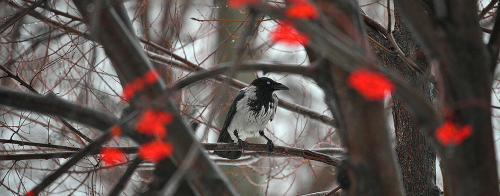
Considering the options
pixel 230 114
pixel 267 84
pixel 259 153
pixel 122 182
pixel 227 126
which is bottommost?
pixel 122 182

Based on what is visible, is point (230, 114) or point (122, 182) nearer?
point (122, 182)

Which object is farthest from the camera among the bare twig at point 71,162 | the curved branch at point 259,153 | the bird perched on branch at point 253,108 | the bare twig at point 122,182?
the bird perched on branch at point 253,108

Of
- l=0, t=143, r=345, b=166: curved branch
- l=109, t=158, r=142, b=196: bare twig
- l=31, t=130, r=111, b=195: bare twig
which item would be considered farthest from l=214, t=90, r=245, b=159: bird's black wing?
l=31, t=130, r=111, b=195: bare twig

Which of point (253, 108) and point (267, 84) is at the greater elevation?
point (267, 84)

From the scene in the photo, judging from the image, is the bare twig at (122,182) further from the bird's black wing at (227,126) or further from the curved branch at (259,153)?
the bird's black wing at (227,126)

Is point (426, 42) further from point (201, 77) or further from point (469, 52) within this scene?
point (201, 77)

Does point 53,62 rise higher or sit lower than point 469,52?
higher

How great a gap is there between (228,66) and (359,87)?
475mm

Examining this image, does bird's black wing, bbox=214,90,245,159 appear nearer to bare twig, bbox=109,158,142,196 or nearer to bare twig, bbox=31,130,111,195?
bare twig, bbox=109,158,142,196

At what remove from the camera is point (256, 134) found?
5.14 metres

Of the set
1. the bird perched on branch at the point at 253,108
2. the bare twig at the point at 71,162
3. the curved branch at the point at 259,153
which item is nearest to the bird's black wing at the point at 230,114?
the bird perched on branch at the point at 253,108

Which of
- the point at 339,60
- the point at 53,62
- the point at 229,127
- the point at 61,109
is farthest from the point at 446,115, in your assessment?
the point at 229,127

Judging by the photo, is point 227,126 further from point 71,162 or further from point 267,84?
point 71,162

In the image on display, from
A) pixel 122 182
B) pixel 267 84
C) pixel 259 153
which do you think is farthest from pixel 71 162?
pixel 267 84
